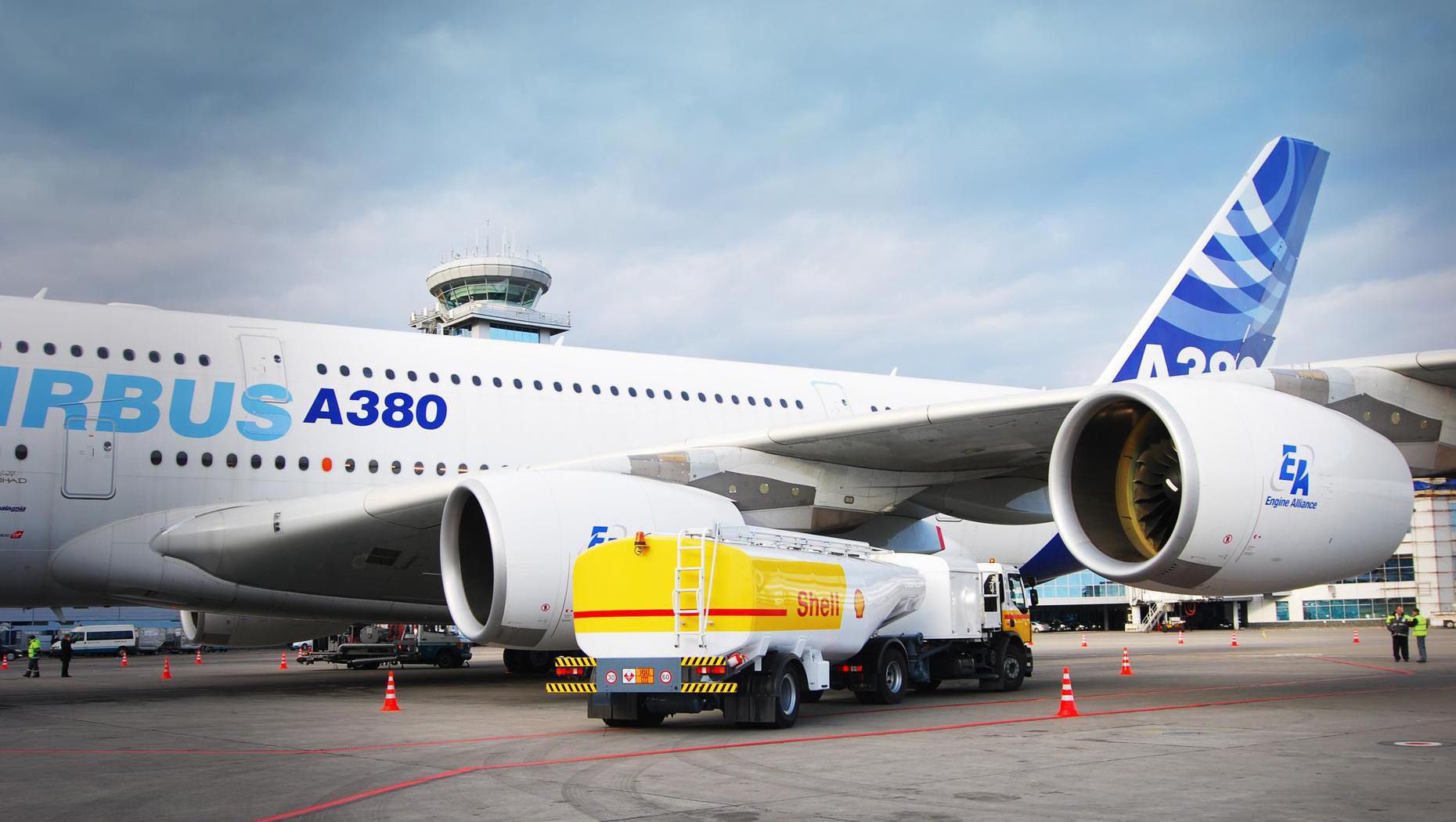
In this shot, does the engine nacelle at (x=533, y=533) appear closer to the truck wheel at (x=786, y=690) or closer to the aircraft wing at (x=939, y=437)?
the aircraft wing at (x=939, y=437)

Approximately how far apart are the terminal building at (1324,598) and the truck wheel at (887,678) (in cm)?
4342

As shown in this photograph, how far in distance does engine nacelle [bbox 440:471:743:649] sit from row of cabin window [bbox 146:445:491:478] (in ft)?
7.97

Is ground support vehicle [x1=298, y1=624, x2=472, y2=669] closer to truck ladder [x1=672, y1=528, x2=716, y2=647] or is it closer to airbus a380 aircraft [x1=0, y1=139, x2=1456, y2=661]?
airbus a380 aircraft [x1=0, y1=139, x2=1456, y2=661]

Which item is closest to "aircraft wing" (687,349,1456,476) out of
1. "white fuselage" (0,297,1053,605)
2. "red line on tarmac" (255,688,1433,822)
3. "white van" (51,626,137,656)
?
"white fuselage" (0,297,1053,605)

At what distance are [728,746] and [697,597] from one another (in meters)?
1.34

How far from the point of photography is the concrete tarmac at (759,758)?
6402 millimetres

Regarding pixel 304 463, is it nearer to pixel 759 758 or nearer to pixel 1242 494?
pixel 759 758

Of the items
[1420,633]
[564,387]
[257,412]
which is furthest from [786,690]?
[1420,633]

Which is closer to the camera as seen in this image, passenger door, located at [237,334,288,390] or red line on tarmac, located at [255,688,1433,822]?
Answer: red line on tarmac, located at [255,688,1433,822]

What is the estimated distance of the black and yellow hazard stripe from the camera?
32.6 feet

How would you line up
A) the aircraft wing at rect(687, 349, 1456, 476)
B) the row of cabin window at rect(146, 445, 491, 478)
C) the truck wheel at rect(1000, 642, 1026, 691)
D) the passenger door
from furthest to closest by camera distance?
1. the truck wheel at rect(1000, 642, 1026, 691)
2. the passenger door
3. the row of cabin window at rect(146, 445, 491, 478)
4. the aircraft wing at rect(687, 349, 1456, 476)

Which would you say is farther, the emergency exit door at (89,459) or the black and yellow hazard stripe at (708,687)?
the emergency exit door at (89,459)

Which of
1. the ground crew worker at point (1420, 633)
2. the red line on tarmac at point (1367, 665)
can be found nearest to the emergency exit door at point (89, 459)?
the red line on tarmac at point (1367, 665)

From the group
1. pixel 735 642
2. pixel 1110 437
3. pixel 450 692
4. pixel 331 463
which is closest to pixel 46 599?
pixel 331 463
